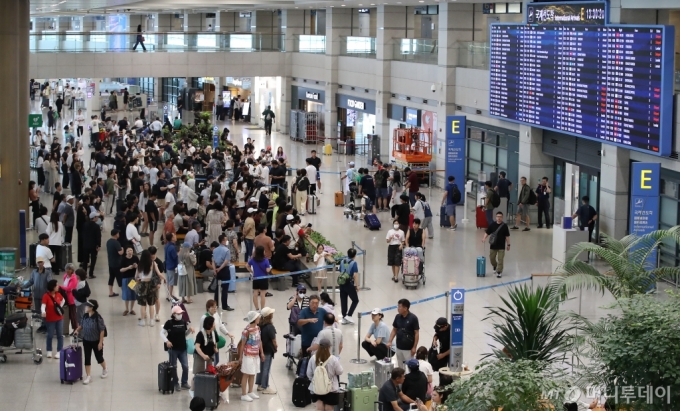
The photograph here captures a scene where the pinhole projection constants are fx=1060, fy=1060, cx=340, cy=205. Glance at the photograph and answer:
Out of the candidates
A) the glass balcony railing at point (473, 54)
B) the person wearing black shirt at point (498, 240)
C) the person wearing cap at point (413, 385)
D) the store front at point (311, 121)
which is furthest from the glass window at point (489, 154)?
the person wearing cap at point (413, 385)

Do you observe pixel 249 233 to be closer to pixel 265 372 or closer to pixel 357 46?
pixel 265 372

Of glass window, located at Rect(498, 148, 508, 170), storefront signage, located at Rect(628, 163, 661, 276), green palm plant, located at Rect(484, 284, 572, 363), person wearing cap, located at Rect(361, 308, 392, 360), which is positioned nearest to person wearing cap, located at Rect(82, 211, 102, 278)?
person wearing cap, located at Rect(361, 308, 392, 360)

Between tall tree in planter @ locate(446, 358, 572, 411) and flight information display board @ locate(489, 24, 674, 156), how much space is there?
41.4ft

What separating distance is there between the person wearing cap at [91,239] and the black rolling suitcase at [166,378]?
7.04 metres

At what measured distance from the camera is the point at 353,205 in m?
30.4

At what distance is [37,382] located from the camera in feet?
50.8

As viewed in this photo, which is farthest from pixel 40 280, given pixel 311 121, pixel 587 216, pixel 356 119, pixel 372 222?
pixel 311 121

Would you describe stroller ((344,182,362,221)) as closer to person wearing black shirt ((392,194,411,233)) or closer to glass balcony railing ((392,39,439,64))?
person wearing black shirt ((392,194,411,233))

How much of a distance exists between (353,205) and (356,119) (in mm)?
16037

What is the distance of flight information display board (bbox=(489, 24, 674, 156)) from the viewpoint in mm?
21422

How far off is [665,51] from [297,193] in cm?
1235

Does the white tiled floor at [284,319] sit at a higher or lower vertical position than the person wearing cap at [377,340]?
lower

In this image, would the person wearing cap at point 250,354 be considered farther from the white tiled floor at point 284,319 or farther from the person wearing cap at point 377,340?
the person wearing cap at point 377,340

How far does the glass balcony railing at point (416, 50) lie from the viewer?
36.8 m
